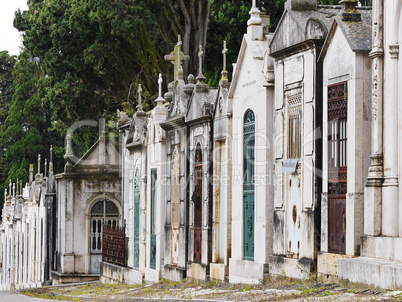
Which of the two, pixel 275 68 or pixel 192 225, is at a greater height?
pixel 275 68

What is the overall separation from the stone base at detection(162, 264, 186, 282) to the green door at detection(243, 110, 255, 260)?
3222 millimetres

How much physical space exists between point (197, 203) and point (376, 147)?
7.60 m

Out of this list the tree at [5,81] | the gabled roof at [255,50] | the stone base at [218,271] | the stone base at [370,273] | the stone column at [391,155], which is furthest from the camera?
the tree at [5,81]

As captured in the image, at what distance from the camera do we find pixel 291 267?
15289mm

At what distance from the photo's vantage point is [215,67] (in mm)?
35312

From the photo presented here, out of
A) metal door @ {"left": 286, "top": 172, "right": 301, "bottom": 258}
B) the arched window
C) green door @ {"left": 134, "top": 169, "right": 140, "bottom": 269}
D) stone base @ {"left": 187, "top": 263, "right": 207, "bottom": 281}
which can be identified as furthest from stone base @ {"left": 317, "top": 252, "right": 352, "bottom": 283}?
the arched window

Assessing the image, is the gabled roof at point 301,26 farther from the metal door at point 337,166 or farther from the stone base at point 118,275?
the stone base at point 118,275

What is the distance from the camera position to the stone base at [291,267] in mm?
14680

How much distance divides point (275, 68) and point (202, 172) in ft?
13.9

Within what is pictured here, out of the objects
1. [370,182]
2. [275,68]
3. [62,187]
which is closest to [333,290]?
[370,182]

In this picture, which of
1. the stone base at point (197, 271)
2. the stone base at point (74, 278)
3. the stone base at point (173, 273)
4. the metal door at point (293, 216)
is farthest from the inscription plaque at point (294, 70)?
the stone base at point (74, 278)

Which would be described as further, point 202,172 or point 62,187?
point 62,187

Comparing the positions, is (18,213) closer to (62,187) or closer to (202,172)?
(62,187)

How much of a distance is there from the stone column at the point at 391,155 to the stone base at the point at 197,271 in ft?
22.7
